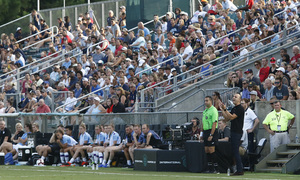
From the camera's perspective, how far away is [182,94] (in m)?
24.4

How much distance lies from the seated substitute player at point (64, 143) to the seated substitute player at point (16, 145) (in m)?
1.62

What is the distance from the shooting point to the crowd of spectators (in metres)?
23.7

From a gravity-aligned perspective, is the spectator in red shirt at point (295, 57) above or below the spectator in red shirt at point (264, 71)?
above

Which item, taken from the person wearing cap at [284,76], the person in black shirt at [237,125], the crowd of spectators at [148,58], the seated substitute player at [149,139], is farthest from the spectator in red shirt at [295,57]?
the person in black shirt at [237,125]

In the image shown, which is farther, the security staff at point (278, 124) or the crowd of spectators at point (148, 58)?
the crowd of spectators at point (148, 58)

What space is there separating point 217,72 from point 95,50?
8034 mm

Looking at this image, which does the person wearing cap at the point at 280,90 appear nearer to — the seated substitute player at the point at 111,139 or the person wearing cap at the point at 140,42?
the seated substitute player at the point at 111,139

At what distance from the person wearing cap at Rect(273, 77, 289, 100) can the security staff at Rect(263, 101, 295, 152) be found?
129 cm

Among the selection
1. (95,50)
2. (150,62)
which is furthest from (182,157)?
(95,50)

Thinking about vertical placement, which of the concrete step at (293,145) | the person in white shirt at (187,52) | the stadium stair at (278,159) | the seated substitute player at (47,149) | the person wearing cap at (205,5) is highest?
the person wearing cap at (205,5)

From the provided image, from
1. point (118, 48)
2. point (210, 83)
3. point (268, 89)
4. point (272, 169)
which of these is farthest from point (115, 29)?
point (272, 169)

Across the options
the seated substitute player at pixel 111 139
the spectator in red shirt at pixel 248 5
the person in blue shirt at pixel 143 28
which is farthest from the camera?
the person in blue shirt at pixel 143 28

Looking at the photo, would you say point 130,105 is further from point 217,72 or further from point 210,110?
point 210,110

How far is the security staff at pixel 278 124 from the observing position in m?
18.5
